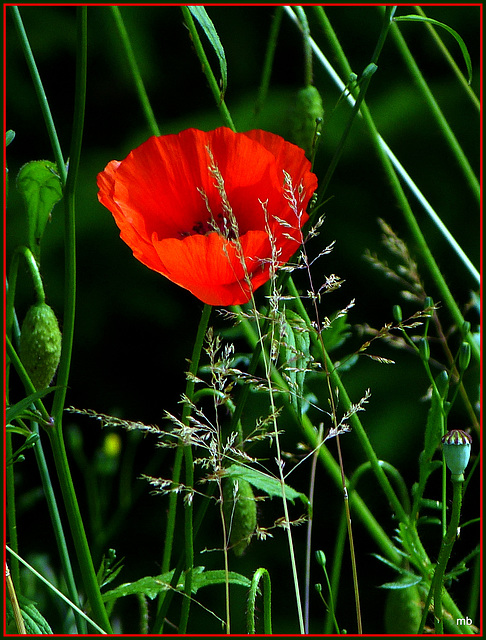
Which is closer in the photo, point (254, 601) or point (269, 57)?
point (254, 601)

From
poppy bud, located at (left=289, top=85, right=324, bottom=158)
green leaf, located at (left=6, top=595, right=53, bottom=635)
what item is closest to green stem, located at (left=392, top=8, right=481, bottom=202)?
poppy bud, located at (left=289, top=85, right=324, bottom=158)

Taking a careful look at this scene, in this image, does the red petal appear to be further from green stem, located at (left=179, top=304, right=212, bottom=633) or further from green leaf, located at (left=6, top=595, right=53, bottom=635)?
green leaf, located at (left=6, top=595, right=53, bottom=635)

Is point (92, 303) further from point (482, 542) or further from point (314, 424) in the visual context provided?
point (482, 542)

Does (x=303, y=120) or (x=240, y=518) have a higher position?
(x=303, y=120)

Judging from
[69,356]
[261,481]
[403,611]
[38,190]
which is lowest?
[403,611]

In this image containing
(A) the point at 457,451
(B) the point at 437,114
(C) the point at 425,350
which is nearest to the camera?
(A) the point at 457,451

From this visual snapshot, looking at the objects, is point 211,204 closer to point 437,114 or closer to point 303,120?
point 303,120

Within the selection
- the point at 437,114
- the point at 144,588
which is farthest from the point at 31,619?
the point at 437,114
